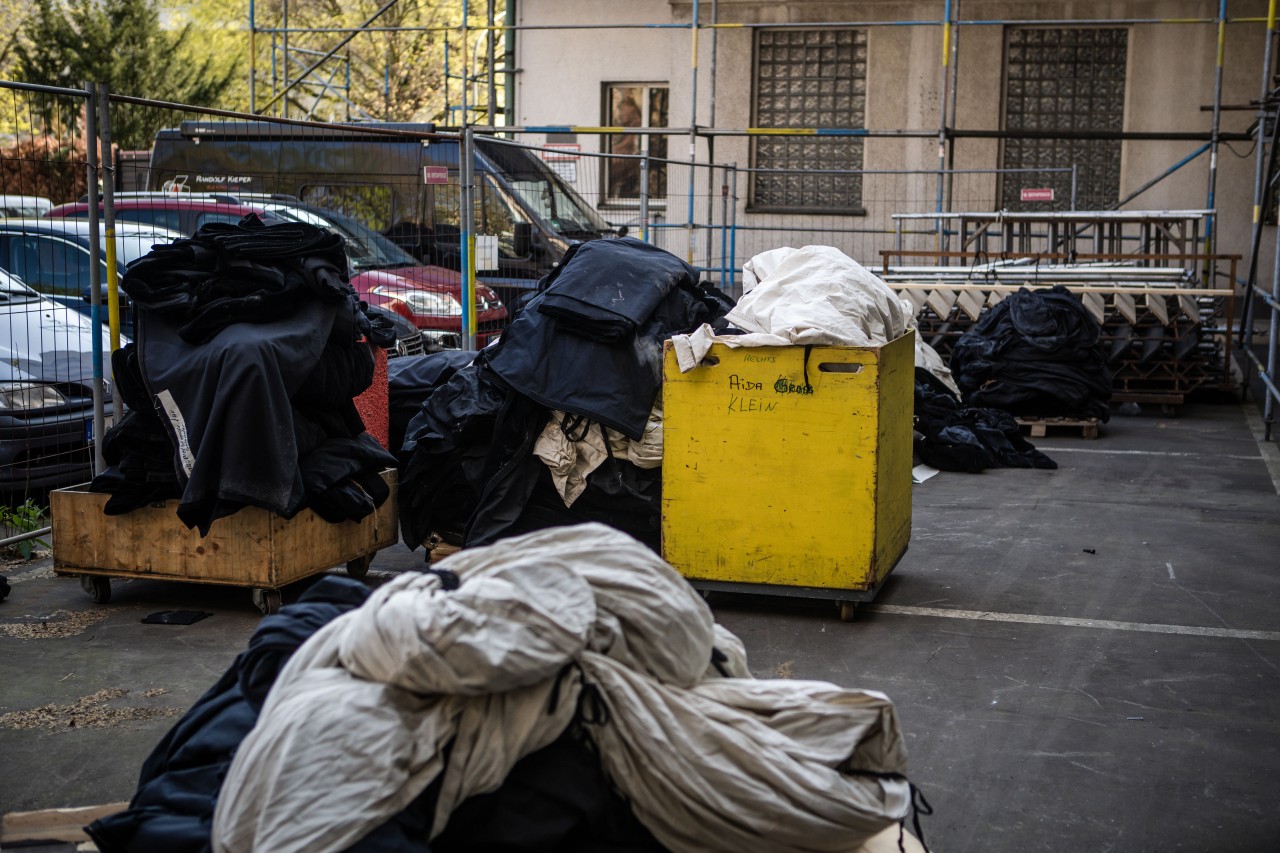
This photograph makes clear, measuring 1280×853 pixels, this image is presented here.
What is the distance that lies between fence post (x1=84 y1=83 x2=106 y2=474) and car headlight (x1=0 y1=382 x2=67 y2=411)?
0.98 metres

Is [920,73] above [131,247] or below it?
above

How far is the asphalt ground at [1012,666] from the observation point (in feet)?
12.8

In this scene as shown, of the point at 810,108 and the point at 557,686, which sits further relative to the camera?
the point at 810,108

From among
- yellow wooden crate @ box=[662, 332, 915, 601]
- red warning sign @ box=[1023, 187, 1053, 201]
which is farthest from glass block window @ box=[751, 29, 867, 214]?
yellow wooden crate @ box=[662, 332, 915, 601]

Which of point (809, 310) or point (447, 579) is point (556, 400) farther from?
point (447, 579)

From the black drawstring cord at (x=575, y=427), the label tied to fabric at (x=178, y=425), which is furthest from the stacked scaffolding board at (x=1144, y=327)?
the label tied to fabric at (x=178, y=425)

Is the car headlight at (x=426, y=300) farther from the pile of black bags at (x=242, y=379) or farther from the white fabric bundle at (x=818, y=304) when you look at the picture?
the white fabric bundle at (x=818, y=304)

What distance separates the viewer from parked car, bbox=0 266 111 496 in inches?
293

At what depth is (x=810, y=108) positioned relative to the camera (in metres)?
19.7

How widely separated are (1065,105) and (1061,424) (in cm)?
942

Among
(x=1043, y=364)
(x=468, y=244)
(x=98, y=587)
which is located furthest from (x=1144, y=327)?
(x=98, y=587)

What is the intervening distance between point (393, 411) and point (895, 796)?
15.8 feet

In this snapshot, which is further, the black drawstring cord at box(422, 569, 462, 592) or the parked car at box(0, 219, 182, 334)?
the parked car at box(0, 219, 182, 334)

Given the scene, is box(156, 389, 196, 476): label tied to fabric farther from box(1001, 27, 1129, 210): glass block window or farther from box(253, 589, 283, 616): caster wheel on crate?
box(1001, 27, 1129, 210): glass block window
